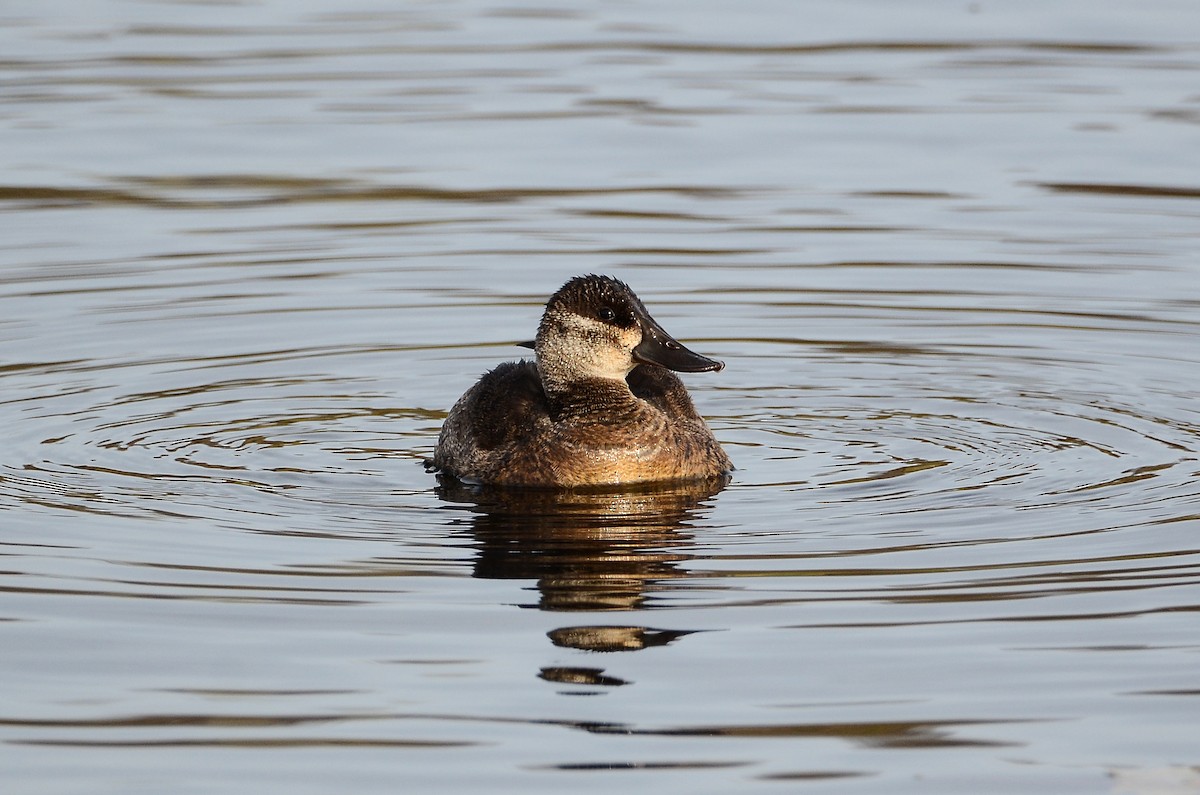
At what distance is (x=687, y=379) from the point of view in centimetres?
1247

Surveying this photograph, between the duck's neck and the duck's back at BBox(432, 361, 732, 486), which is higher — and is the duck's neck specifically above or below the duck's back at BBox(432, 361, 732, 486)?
above

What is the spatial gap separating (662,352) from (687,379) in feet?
7.75

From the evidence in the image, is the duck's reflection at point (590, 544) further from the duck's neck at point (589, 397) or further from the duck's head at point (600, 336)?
the duck's head at point (600, 336)

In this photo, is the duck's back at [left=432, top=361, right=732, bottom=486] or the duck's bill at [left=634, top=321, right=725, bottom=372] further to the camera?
the duck's bill at [left=634, top=321, right=725, bottom=372]

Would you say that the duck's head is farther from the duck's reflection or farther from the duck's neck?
the duck's reflection

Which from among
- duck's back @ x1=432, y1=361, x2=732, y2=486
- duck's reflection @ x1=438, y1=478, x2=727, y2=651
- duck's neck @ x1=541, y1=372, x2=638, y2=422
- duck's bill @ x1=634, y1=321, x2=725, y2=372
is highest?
duck's bill @ x1=634, y1=321, x2=725, y2=372

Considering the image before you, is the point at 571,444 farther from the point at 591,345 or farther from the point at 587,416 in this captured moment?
the point at 591,345

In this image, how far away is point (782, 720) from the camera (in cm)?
655

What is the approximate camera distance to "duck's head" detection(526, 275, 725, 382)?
32.9 ft

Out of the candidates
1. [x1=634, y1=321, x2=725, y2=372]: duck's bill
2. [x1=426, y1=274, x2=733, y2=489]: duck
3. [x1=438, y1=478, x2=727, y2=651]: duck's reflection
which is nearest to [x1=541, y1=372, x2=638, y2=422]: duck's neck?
[x1=426, y1=274, x2=733, y2=489]: duck

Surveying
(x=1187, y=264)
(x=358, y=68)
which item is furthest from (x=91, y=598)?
(x=358, y=68)

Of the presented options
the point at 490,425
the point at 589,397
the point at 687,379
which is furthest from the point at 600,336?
the point at 687,379

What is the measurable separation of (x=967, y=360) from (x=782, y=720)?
5.86 metres

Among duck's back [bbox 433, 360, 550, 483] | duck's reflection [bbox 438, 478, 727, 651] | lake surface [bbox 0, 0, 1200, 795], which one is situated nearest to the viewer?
lake surface [bbox 0, 0, 1200, 795]
